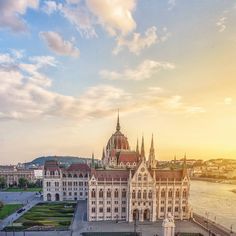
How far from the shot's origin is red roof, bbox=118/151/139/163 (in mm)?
106625

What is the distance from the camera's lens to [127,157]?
108 m

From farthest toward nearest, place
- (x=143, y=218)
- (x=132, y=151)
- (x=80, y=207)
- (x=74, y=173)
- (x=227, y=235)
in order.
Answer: (x=74, y=173)
(x=132, y=151)
(x=80, y=207)
(x=143, y=218)
(x=227, y=235)

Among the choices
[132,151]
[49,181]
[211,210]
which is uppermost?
[132,151]

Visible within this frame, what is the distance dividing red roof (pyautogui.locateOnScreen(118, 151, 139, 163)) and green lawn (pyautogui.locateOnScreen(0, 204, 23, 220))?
107ft

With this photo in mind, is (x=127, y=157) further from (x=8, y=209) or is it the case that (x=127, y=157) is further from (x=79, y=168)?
(x=8, y=209)

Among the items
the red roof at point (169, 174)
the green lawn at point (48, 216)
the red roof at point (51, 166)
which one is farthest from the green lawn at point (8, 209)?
the red roof at point (169, 174)

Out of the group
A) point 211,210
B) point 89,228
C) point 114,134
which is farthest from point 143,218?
point 114,134

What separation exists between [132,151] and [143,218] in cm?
3012

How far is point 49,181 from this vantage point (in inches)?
4574

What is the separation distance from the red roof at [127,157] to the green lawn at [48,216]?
64.2ft

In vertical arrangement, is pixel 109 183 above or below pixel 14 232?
above

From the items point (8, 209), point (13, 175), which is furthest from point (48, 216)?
point (13, 175)

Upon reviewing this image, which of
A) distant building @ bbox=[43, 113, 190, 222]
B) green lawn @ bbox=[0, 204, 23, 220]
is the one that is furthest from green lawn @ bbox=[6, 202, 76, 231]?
distant building @ bbox=[43, 113, 190, 222]

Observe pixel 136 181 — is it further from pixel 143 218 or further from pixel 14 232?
pixel 14 232
